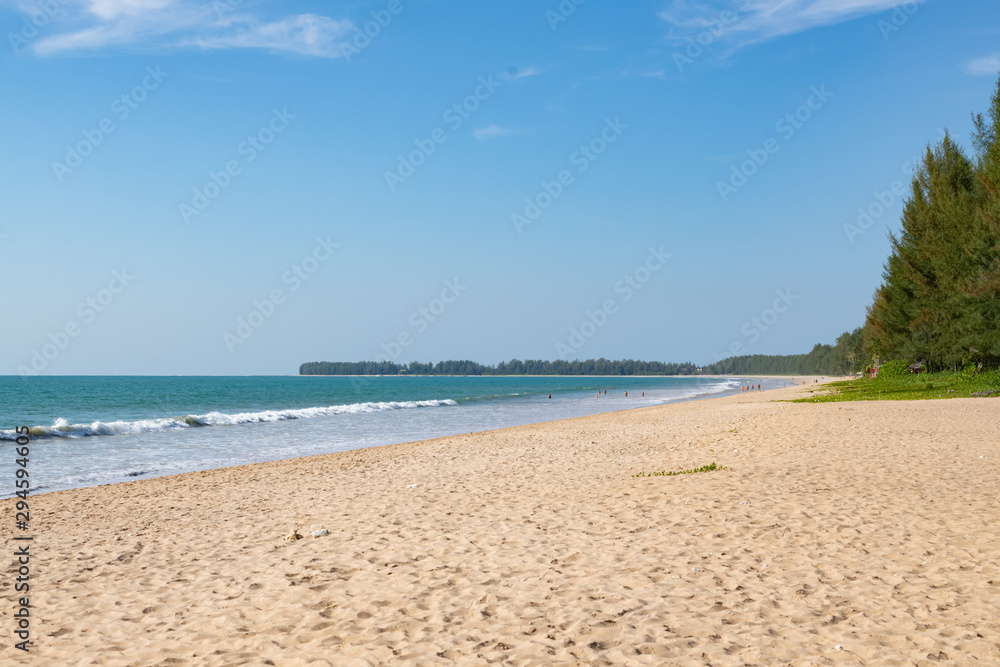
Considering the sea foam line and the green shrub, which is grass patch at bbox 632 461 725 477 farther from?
the green shrub

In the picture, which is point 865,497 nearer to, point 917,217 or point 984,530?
point 984,530

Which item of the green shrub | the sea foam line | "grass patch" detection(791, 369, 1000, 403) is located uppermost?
the green shrub

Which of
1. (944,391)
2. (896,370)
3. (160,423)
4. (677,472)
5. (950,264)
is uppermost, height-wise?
(950,264)

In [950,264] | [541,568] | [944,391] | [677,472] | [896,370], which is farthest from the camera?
[896,370]

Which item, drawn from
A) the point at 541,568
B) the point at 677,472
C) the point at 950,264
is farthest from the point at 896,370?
the point at 541,568

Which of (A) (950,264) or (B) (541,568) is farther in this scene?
(A) (950,264)

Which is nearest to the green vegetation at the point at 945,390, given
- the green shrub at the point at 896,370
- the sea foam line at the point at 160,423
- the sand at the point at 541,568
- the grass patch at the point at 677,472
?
the green shrub at the point at 896,370

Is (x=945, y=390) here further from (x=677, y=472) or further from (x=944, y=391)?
(x=677, y=472)

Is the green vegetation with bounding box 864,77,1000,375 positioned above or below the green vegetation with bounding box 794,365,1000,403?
above

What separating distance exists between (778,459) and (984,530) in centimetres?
573

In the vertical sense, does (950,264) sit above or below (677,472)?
above

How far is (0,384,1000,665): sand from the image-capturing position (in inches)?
208

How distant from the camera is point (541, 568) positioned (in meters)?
7.25

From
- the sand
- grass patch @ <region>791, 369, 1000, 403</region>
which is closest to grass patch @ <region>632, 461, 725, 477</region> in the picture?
the sand
